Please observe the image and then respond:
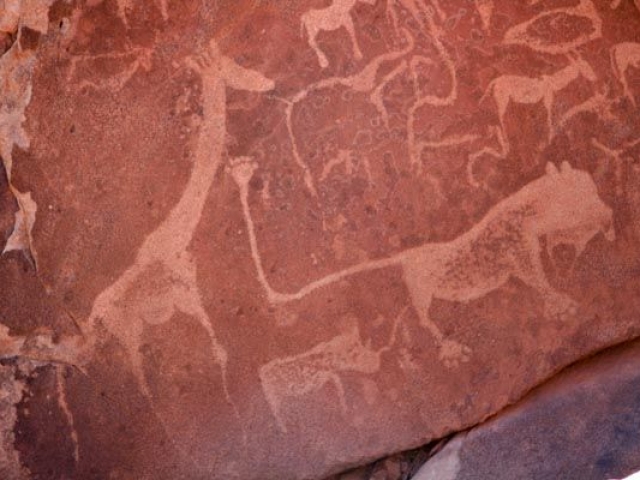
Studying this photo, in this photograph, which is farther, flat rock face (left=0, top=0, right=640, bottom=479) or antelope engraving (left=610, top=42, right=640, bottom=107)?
antelope engraving (left=610, top=42, right=640, bottom=107)

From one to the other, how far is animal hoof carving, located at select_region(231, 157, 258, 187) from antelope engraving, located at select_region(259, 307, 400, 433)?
458 mm

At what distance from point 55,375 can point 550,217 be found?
132 centimetres

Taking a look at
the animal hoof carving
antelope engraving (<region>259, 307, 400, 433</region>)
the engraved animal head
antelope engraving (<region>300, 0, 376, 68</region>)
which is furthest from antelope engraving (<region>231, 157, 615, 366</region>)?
antelope engraving (<region>300, 0, 376, 68</region>)

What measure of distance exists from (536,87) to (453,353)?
0.72m

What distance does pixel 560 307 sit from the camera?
2.21 m

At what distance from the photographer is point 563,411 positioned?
2.17m

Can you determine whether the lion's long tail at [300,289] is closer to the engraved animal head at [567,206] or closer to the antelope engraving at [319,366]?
the antelope engraving at [319,366]

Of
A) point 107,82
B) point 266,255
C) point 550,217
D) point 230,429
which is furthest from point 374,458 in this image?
point 107,82

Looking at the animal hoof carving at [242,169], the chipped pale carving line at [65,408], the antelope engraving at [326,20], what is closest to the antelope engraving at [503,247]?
the animal hoof carving at [242,169]

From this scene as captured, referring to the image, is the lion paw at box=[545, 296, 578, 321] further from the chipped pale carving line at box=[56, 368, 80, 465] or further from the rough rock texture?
the chipped pale carving line at box=[56, 368, 80, 465]

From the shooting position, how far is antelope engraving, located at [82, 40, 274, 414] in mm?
2092

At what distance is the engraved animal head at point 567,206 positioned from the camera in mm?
2186

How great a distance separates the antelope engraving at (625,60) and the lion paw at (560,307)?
1.77ft

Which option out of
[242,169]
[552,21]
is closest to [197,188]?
[242,169]
